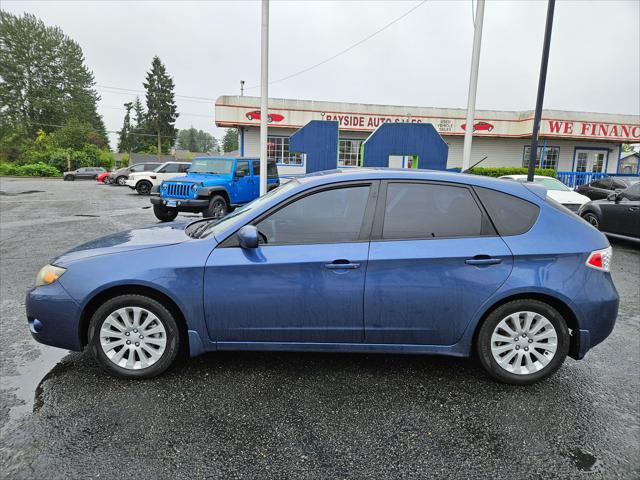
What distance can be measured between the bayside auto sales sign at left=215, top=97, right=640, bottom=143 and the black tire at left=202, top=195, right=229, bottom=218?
9.14 m

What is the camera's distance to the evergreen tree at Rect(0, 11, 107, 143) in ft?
192

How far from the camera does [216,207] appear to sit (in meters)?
11.8

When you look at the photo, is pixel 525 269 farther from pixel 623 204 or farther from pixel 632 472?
pixel 623 204

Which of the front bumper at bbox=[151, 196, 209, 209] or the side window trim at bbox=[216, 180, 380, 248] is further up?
the side window trim at bbox=[216, 180, 380, 248]

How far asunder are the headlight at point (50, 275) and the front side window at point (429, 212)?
2.47 metres

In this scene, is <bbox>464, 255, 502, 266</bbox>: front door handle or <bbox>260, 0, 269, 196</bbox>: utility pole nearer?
<bbox>464, 255, 502, 266</bbox>: front door handle

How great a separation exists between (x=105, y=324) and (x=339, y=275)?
180cm

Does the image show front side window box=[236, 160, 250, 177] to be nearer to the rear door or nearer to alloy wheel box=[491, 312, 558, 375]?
the rear door

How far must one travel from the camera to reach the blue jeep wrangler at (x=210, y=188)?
37.7 feet

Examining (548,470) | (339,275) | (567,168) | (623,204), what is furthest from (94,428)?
(567,168)

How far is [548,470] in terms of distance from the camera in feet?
8.04

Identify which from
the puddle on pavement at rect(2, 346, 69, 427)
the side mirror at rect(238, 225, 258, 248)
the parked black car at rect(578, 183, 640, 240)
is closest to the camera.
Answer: the puddle on pavement at rect(2, 346, 69, 427)

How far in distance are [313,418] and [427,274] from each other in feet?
4.23

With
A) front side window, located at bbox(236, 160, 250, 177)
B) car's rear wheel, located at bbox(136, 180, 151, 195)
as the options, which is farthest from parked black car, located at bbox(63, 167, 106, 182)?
front side window, located at bbox(236, 160, 250, 177)
